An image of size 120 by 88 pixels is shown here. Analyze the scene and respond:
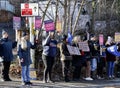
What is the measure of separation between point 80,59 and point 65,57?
1.34 m

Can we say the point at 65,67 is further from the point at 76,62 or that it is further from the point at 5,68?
the point at 5,68

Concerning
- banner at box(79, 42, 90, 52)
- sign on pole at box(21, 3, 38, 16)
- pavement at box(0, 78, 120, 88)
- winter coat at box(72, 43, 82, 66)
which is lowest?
pavement at box(0, 78, 120, 88)

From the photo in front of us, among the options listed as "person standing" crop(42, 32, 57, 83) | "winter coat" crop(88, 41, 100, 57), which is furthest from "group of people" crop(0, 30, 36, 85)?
"winter coat" crop(88, 41, 100, 57)

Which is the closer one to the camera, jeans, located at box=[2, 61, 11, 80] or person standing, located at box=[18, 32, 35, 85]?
person standing, located at box=[18, 32, 35, 85]

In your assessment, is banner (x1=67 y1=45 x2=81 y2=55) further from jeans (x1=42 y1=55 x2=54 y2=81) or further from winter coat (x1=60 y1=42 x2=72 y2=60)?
jeans (x1=42 y1=55 x2=54 y2=81)

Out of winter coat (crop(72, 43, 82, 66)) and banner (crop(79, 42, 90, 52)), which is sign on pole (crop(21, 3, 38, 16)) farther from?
winter coat (crop(72, 43, 82, 66))

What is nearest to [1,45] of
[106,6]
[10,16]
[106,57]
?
[106,57]

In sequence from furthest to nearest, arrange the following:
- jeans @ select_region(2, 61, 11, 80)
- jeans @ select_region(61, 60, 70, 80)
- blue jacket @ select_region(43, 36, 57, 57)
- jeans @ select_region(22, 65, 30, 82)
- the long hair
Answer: jeans @ select_region(61, 60, 70, 80)
jeans @ select_region(2, 61, 11, 80)
blue jacket @ select_region(43, 36, 57, 57)
jeans @ select_region(22, 65, 30, 82)
the long hair

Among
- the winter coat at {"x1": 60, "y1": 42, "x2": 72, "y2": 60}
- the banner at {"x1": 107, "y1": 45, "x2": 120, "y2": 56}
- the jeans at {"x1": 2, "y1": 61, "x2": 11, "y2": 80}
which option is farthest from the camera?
the banner at {"x1": 107, "y1": 45, "x2": 120, "y2": 56}

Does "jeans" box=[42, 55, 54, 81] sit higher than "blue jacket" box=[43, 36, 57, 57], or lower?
lower

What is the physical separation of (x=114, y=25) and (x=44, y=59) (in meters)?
15.5

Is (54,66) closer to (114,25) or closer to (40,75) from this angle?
(40,75)

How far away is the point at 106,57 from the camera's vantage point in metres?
19.0

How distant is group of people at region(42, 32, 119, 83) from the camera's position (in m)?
16.3
